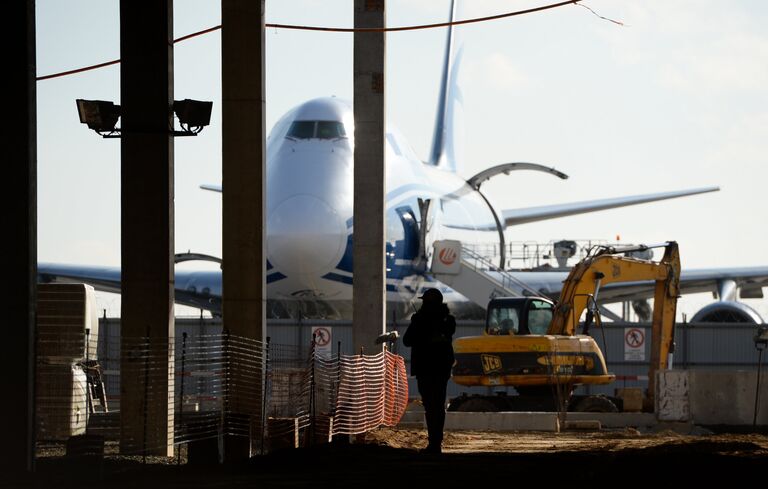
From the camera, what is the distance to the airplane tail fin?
54.8 meters

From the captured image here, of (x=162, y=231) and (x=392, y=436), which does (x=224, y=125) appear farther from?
(x=392, y=436)

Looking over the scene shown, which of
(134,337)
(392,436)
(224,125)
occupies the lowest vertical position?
(392,436)

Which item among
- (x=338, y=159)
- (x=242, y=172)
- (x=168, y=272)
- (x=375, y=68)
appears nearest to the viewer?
(x=168, y=272)

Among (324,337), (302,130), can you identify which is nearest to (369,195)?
(302,130)

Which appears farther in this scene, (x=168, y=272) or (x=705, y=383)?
(x=705, y=383)

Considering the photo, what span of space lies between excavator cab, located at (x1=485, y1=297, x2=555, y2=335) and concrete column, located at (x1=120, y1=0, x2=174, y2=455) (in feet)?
36.6

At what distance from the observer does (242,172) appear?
17609mm

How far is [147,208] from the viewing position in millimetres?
16078

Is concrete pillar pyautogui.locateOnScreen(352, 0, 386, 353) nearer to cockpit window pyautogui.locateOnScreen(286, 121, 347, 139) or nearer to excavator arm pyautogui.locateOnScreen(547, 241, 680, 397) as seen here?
excavator arm pyautogui.locateOnScreen(547, 241, 680, 397)

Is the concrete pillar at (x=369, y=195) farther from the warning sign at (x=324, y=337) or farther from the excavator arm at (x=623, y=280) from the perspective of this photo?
the warning sign at (x=324, y=337)

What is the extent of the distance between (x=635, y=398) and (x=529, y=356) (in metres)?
1.73

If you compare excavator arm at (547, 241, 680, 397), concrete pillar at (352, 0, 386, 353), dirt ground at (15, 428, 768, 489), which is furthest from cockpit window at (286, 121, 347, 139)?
dirt ground at (15, 428, 768, 489)

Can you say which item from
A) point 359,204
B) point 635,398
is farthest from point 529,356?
point 359,204

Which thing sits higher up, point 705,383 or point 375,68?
point 375,68
